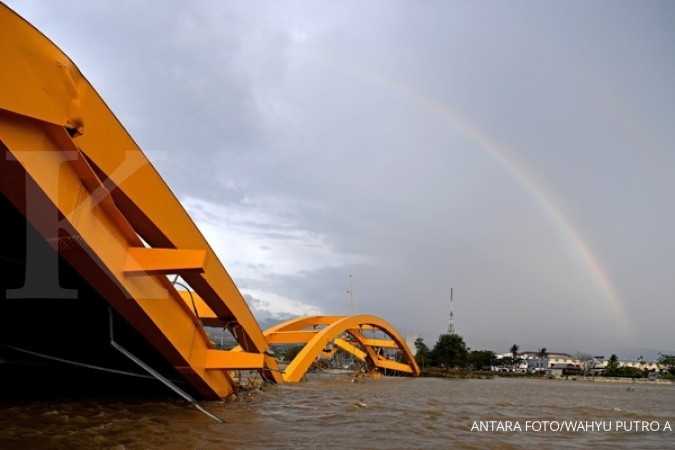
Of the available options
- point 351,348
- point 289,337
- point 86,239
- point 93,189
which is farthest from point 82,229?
point 351,348

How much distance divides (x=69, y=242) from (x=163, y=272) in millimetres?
1413

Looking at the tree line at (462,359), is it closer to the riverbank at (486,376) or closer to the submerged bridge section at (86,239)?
the riverbank at (486,376)

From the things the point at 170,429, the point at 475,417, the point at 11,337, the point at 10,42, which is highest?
the point at 10,42

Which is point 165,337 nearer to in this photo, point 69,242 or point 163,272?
point 163,272

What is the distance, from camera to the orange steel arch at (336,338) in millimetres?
22730

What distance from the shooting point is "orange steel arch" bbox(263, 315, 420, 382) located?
74.6 feet

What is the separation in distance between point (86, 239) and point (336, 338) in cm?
2755

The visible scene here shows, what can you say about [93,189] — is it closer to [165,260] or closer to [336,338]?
[165,260]

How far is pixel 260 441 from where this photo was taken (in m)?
5.91

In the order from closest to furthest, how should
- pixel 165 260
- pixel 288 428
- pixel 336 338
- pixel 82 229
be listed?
pixel 82 229, pixel 165 260, pixel 288 428, pixel 336 338

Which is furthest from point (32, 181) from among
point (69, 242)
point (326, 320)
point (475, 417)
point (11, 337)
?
point (326, 320)

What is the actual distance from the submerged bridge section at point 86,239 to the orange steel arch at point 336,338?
957cm

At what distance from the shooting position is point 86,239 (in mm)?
5789

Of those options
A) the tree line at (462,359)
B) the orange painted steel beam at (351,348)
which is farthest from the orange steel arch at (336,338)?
the tree line at (462,359)
